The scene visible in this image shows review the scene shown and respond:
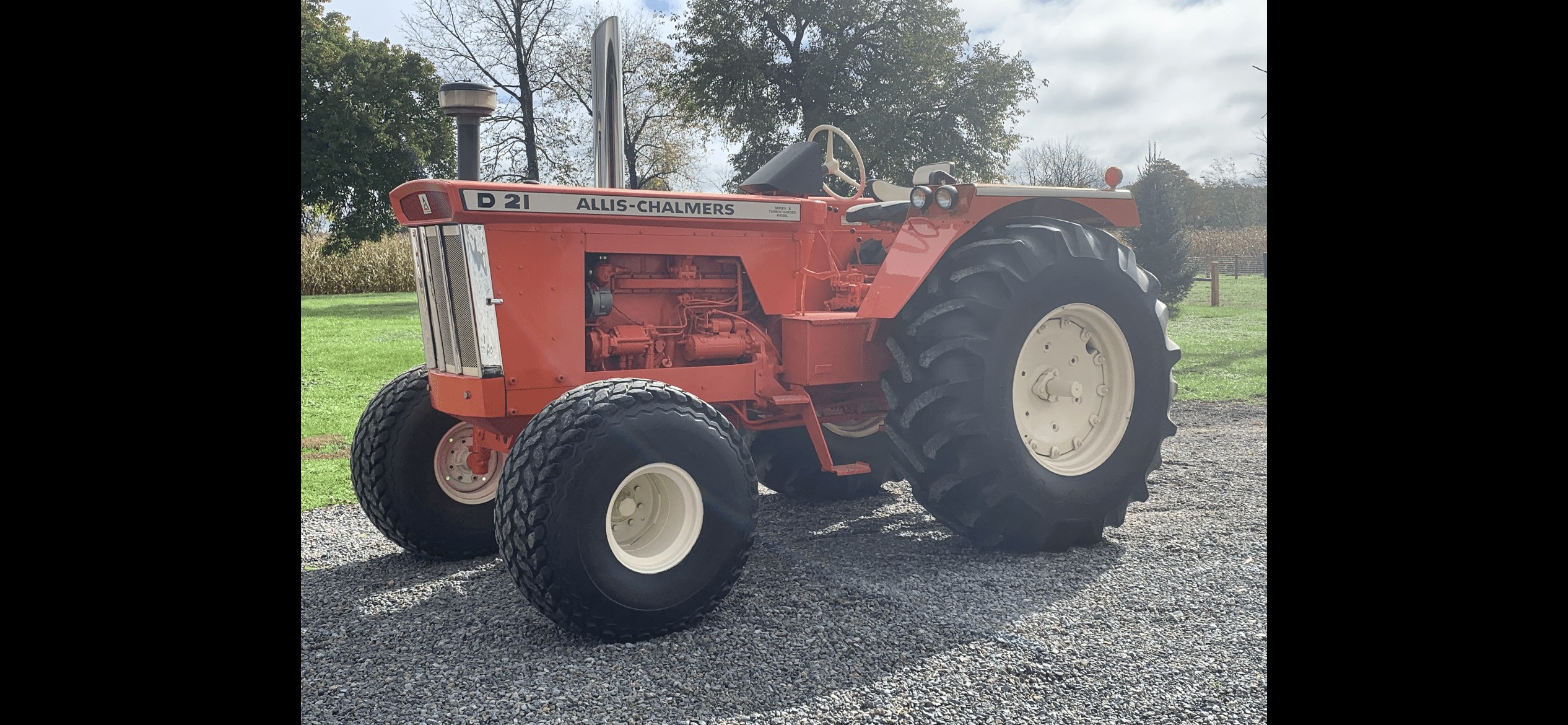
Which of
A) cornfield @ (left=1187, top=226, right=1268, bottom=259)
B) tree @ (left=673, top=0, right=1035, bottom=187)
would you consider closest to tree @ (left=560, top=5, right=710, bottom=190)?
tree @ (left=673, top=0, right=1035, bottom=187)

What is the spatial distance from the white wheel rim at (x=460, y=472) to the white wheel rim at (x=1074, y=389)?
2308 mm

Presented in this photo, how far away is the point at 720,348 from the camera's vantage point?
4.29 metres

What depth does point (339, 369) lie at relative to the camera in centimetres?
1238

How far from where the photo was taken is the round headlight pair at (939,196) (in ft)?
14.0

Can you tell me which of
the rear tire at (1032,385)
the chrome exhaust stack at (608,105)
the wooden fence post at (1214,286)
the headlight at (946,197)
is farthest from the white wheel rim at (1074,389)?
the wooden fence post at (1214,286)

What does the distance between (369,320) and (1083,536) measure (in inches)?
697

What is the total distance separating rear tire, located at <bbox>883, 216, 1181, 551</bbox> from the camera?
411cm

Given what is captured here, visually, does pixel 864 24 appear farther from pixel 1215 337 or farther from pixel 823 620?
pixel 823 620

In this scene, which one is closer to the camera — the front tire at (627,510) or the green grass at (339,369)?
the front tire at (627,510)

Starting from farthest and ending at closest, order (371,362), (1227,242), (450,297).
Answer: (1227,242), (371,362), (450,297)

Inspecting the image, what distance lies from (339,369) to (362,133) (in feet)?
49.7

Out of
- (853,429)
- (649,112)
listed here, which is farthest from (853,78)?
(853,429)

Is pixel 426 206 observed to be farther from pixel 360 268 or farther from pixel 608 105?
pixel 360 268

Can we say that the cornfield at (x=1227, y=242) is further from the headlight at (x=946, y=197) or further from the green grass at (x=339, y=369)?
the headlight at (x=946, y=197)
